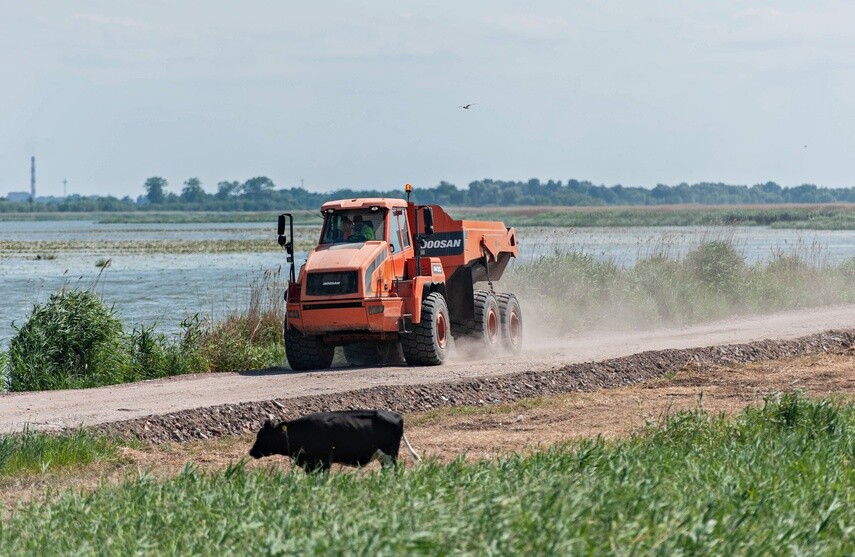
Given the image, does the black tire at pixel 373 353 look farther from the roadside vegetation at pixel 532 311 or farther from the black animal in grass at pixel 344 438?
the black animal in grass at pixel 344 438

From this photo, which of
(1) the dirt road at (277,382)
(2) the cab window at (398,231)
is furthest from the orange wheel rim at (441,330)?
(2) the cab window at (398,231)

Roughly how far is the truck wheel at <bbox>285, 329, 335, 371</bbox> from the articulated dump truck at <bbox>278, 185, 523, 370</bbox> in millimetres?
16

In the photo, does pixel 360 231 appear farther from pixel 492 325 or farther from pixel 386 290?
pixel 492 325

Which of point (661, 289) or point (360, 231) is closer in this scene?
point (360, 231)

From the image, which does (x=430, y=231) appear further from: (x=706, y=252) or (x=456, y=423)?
(x=706, y=252)

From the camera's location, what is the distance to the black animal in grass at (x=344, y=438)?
935cm

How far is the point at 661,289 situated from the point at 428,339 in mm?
12256

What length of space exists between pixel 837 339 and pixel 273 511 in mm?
17772

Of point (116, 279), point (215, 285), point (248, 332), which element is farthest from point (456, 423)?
point (116, 279)

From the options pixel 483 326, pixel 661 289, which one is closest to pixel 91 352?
pixel 483 326

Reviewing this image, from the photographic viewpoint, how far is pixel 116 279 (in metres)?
44.8

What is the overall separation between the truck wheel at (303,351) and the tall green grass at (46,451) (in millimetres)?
7272

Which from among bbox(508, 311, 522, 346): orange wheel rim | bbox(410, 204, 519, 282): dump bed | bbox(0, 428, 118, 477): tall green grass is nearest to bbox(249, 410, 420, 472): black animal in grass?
bbox(0, 428, 118, 477): tall green grass

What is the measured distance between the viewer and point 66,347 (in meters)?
19.6
